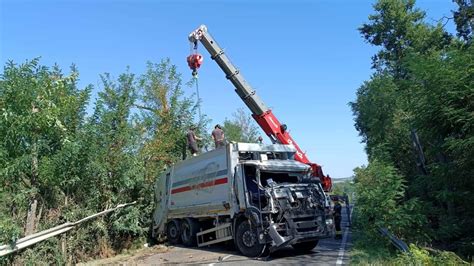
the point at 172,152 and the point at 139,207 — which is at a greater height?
the point at 172,152

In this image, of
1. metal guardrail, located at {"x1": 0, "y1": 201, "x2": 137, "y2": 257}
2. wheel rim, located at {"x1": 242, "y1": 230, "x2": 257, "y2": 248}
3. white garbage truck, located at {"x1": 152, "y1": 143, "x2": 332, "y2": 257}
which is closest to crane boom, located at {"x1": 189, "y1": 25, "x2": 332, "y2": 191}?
white garbage truck, located at {"x1": 152, "y1": 143, "x2": 332, "y2": 257}

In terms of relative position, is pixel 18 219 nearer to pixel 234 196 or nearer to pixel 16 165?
pixel 16 165

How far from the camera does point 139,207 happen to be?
17562mm

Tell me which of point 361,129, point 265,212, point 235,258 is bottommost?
point 235,258

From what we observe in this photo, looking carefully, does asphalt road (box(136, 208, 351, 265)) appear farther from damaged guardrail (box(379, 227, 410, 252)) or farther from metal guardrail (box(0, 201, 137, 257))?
metal guardrail (box(0, 201, 137, 257))

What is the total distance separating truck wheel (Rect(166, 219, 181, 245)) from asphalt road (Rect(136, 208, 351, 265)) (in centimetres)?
80

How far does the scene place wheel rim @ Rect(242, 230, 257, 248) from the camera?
39.3 ft

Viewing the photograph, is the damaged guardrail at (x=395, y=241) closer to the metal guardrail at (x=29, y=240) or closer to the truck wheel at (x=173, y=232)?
the truck wheel at (x=173, y=232)

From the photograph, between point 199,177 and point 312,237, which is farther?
point 199,177

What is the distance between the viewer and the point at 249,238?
12188 mm

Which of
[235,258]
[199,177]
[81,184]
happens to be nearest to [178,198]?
[199,177]

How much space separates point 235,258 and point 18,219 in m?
5.78

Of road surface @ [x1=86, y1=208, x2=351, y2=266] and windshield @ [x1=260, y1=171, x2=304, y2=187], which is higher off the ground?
windshield @ [x1=260, y1=171, x2=304, y2=187]

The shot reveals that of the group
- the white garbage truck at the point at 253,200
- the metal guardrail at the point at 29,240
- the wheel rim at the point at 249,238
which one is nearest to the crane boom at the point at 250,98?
the white garbage truck at the point at 253,200
